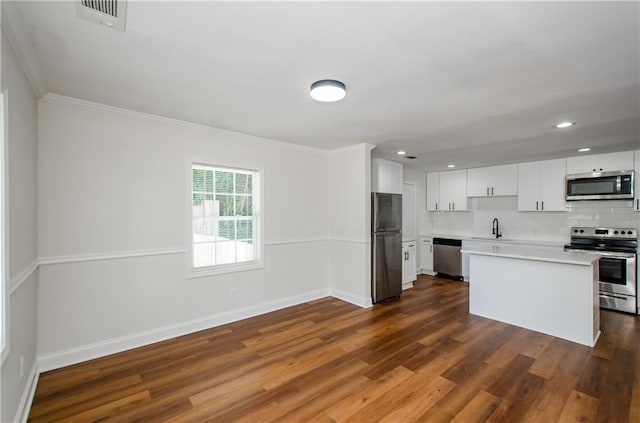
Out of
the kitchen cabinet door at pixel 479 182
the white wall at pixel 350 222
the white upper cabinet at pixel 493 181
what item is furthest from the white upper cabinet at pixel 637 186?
the white wall at pixel 350 222

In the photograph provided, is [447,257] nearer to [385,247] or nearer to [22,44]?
[385,247]

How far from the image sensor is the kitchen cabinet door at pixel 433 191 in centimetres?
674

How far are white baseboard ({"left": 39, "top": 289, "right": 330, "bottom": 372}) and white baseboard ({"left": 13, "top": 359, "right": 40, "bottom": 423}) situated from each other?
15 cm

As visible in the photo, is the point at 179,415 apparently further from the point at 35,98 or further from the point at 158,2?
the point at 35,98

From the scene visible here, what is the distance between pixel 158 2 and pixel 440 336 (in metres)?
3.87

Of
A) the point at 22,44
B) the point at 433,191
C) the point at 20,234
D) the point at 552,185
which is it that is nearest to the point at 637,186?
the point at 552,185

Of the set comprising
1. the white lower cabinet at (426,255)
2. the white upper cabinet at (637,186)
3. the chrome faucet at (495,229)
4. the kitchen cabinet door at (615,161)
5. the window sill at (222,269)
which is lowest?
the white lower cabinet at (426,255)

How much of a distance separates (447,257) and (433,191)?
62.9 inches

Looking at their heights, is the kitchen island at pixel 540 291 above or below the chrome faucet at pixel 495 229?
below

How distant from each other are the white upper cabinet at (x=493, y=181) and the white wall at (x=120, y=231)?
4.58 meters

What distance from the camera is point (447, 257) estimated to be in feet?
20.4

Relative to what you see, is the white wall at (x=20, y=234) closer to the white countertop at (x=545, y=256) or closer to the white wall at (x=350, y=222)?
the white wall at (x=350, y=222)

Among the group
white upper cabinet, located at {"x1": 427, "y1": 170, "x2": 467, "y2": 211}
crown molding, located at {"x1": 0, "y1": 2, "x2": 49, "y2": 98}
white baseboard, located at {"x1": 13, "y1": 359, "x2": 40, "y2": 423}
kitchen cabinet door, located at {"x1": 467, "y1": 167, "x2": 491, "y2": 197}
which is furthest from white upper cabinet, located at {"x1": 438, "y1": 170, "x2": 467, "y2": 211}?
white baseboard, located at {"x1": 13, "y1": 359, "x2": 40, "y2": 423}

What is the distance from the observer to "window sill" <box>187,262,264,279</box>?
3.46 metres
